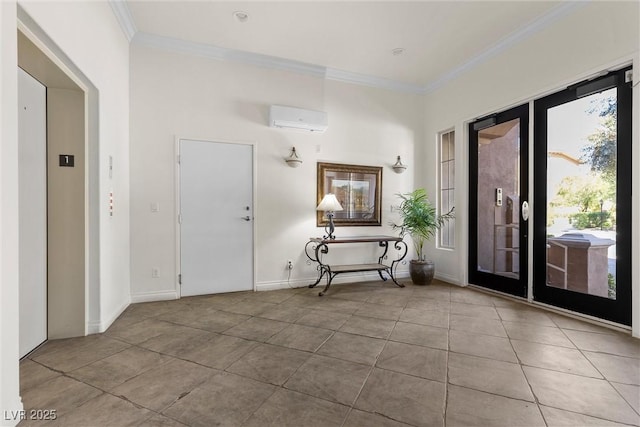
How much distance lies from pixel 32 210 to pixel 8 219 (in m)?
1.11

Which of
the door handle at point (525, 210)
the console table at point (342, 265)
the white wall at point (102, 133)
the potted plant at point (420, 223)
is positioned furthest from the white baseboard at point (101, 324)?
the door handle at point (525, 210)

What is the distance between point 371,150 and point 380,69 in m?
1.16

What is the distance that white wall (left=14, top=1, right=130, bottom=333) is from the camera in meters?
2.14

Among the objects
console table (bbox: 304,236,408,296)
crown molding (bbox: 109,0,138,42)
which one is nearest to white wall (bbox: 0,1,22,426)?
crown molding (bbox: 109,0,138,42)

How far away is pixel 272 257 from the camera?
4.12 meters

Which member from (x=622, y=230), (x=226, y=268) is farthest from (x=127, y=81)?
(x=622, y=230)

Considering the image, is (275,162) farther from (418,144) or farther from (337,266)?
(418,144)

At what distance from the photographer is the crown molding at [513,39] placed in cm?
301

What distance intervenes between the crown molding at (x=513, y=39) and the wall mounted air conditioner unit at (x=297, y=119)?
77.6 inches

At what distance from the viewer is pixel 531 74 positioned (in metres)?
3.39

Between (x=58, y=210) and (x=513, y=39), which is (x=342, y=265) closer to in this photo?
(x=58, y=210)

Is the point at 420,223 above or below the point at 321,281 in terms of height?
above

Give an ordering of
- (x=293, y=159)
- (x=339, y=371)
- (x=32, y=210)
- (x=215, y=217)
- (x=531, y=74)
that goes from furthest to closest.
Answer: (x=293, y=159)
(x=215, y=217)
(x=531, y=74)
(x=32, y=210)
(x=339, y=371)

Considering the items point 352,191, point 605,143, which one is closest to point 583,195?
point 605,143
